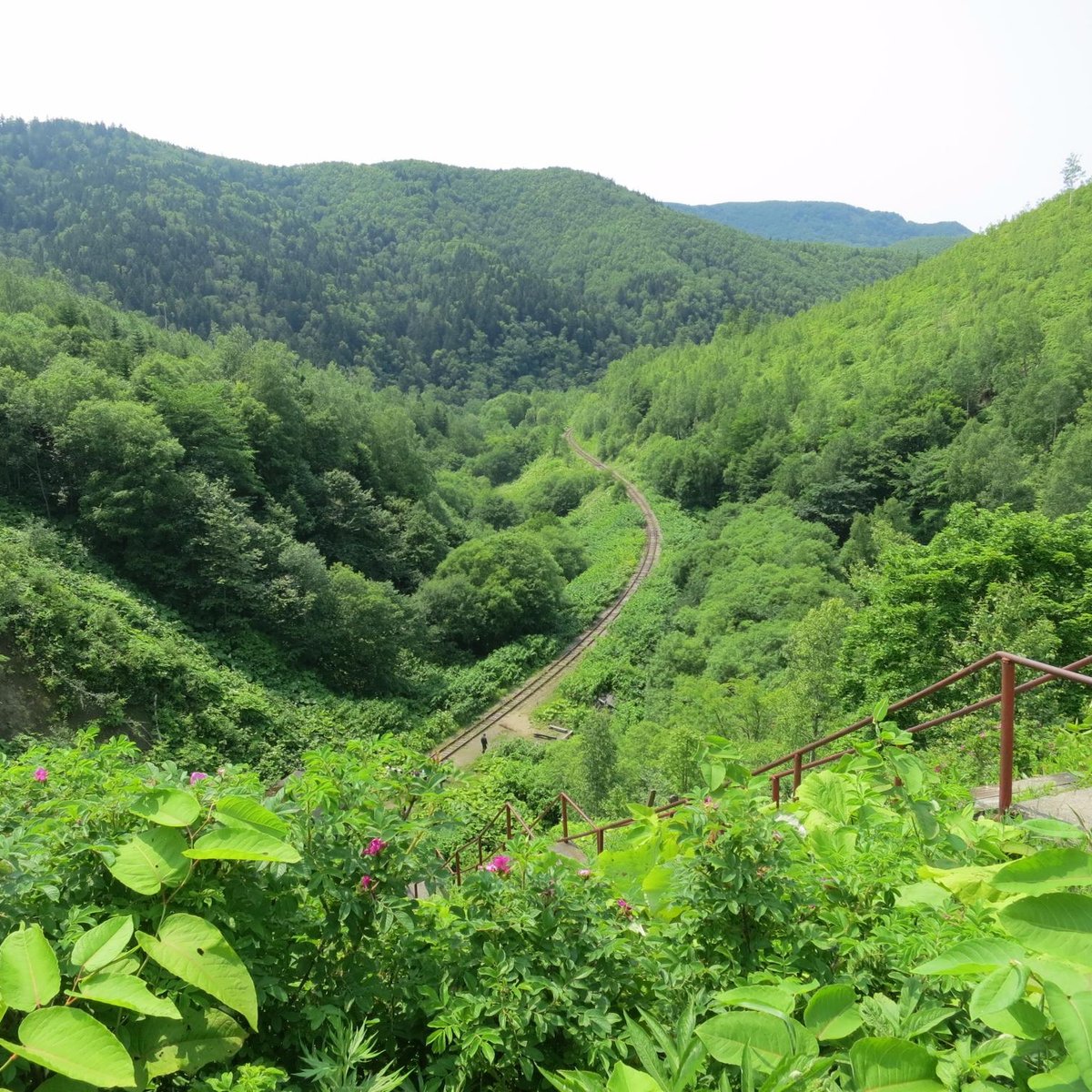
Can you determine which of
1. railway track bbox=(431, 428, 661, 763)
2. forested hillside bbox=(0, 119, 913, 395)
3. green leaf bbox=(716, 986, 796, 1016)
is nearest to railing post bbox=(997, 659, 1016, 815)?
green leaf bbox=(716, 986, 796, 1016)

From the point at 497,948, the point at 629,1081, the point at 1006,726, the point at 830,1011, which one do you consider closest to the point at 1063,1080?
the point at 830,1011

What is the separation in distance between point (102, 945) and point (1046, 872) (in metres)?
2.64

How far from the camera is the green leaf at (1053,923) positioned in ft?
5.41

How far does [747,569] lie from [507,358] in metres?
116

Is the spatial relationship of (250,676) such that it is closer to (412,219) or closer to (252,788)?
(252,788)

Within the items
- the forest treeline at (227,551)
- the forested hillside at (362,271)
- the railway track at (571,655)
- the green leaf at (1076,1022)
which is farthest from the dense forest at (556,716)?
the forested hillside at (362,271)

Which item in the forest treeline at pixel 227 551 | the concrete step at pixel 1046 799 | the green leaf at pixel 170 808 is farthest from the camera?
the forest treeline at pixel 227 551

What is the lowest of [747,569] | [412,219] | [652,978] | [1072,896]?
[747,569]

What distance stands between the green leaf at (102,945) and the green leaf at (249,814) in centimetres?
39

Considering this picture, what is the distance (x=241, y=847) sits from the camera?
2.16 meters

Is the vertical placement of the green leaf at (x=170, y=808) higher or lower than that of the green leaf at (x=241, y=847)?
higher

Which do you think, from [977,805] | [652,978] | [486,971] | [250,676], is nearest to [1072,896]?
[652,978]

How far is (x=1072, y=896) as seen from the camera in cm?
169

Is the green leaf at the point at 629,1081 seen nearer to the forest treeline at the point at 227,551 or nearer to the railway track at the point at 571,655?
the railway track at the point at 571,655
